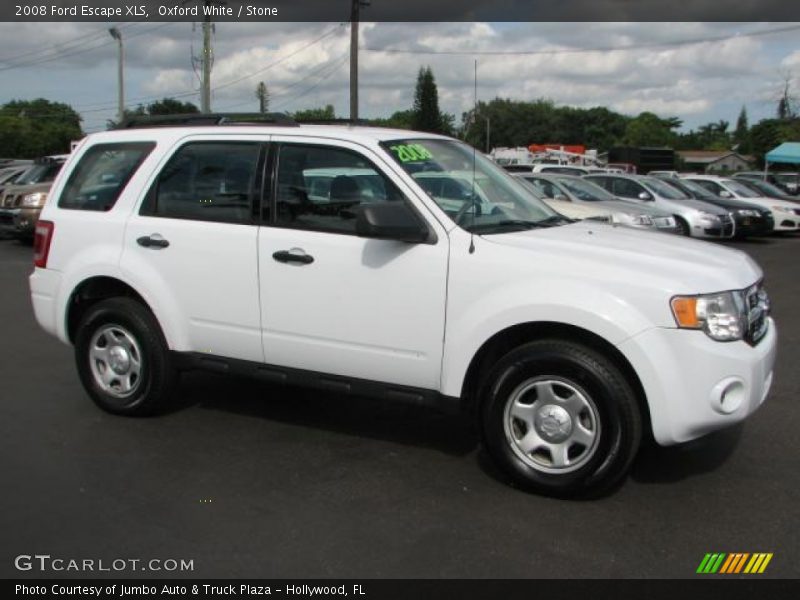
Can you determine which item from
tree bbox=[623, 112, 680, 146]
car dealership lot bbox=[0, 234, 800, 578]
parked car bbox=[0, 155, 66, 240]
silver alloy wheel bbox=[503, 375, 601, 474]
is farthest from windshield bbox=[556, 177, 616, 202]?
tree bbox=[623, 112, 680, 146]

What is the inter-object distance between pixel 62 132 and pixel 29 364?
87954 millimetres

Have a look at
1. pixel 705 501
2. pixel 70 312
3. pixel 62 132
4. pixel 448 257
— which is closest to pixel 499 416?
pixel 448 257

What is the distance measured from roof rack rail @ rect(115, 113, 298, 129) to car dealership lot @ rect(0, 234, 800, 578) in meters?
1.97

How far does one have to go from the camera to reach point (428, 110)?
6832 millimetres

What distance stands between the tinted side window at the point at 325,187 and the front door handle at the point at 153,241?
0.84 meters

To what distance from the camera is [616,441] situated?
391cm

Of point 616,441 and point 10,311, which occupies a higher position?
point 616,441

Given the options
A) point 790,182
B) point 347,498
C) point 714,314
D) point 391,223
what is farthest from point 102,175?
point 790,182

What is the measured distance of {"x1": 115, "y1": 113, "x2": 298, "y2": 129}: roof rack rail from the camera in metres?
5.32

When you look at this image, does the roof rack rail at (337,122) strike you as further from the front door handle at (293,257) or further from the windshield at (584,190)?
the windshield at (584,190)

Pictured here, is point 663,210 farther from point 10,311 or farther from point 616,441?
point 616,441

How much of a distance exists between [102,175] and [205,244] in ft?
3.78

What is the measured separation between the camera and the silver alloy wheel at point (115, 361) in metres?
5.35
